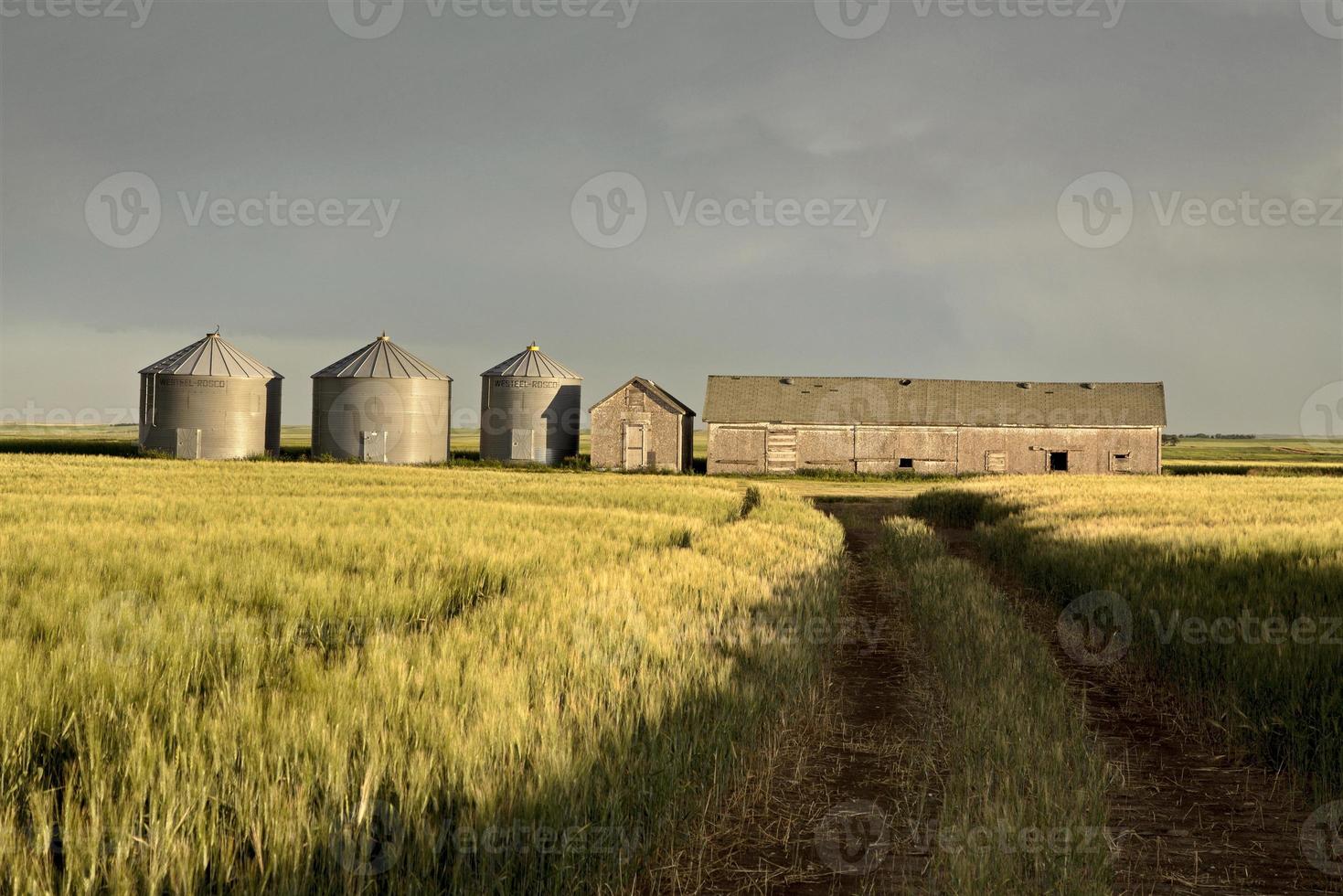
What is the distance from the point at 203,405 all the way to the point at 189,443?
2065mm

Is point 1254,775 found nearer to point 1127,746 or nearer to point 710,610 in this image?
point 1127,746

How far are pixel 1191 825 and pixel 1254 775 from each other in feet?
3.97

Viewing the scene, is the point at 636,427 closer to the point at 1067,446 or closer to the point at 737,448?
the point at 737,448

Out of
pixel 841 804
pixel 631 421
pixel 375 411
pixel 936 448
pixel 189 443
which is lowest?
pixel 841 804

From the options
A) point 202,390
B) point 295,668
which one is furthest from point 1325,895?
point 202,390

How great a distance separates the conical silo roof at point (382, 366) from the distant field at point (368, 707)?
1347 inches

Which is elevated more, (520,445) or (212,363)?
(212,363)

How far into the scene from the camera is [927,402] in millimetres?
45250

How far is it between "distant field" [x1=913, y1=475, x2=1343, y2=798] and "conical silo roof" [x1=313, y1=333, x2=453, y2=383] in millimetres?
34004

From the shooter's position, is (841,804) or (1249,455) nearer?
(841,804)

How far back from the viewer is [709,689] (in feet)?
17.4

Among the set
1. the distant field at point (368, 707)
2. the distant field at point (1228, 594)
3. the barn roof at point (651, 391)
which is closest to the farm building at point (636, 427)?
the barn roof at point (651, 391)

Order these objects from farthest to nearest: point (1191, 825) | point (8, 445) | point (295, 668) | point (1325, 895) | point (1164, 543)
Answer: point (8, 445)
point (1164, 543)
point (295, 668)
point (1191, 825)
point (1325, 895)

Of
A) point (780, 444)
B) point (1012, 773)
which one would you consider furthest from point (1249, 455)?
point (1012, 773)
